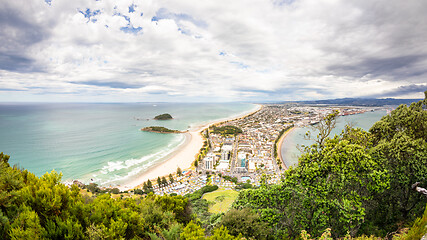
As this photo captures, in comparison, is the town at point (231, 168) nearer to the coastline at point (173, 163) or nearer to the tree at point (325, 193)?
the coastline at point (173, 163)

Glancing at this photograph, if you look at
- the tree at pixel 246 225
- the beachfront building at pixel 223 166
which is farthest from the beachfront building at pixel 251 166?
the tree at pixel 246 225

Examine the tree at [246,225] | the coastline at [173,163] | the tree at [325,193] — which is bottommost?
the coastline at [173,163]

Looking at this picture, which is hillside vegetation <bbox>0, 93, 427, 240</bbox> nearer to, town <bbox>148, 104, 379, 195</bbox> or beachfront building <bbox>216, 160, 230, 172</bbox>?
town <bbox>148, 104, 379, 195</bbox>

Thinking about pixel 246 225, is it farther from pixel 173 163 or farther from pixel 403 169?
pixel 173 163

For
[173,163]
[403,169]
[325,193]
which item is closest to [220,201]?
[325,193]

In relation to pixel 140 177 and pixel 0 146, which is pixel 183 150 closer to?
pixel 140 177

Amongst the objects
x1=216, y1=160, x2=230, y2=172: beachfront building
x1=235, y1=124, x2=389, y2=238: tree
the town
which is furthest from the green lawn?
x1=235, y1=124, x2=389, y2=238: tree

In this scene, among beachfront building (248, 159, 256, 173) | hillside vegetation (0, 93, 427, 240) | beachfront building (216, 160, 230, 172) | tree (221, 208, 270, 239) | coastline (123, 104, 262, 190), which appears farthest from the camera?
beachfront building (216, 160, 230, 172)

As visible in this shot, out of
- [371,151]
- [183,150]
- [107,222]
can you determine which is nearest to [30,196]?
[107,222]
